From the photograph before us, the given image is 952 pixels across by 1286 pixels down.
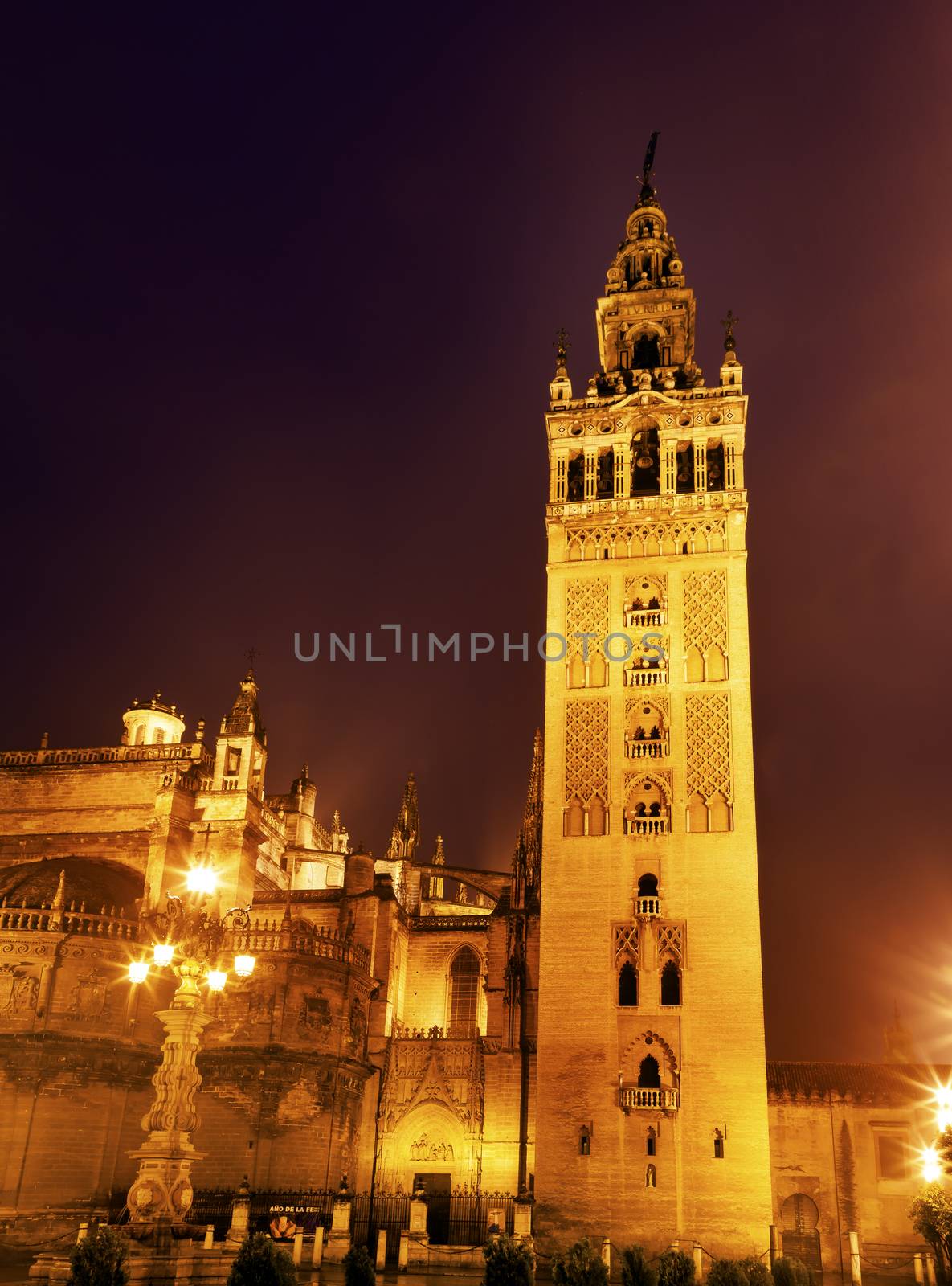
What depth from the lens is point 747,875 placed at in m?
36.2

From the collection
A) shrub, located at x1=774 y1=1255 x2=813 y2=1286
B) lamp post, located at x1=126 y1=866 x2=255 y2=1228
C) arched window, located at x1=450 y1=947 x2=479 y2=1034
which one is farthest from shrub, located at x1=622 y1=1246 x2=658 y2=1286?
arched window, located at x1=450 y1=947 x2=479 y2=1034

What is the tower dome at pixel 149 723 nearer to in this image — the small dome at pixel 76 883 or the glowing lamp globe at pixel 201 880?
the small dome at pixel 76 883

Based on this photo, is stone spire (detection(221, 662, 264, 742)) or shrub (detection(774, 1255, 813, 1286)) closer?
shrub (detection(774, 1255, 813, 1286))

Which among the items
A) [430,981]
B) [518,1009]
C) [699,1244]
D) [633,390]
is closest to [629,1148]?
[699,1244]

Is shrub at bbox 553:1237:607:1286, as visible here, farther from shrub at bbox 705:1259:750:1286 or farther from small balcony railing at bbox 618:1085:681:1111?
small balcony railing at bbox 618:1085:681:1111

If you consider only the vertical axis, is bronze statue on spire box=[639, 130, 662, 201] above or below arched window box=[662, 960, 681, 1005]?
above

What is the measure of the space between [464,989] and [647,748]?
14562 mm

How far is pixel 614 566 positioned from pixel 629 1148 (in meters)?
19.8

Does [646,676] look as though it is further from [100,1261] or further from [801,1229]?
[100,1261]

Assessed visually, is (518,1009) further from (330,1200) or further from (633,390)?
(633,390)

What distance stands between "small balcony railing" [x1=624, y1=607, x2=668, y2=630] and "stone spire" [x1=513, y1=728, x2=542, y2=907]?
850 cm

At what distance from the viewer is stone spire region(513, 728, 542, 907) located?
140ft

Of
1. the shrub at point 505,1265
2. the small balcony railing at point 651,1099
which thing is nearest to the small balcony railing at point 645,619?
the small balcony railing at point 651,1099

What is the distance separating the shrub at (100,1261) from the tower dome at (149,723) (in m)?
34.5
